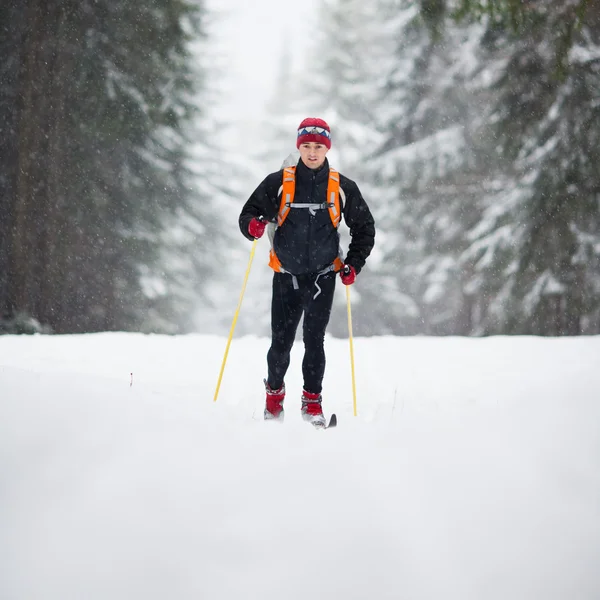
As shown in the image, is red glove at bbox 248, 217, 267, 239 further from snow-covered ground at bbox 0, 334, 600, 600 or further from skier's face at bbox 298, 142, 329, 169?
snow-covered ground at bbox 0, 334, 600, 600

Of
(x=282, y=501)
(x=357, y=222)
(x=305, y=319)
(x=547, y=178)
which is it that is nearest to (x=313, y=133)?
(x=357, y=222)

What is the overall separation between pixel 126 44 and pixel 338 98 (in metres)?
10.1

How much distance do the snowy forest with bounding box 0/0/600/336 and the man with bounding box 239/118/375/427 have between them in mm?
4364

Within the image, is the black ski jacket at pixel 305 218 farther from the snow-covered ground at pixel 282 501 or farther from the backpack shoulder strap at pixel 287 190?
the snow-covered ground at pixel 282 501

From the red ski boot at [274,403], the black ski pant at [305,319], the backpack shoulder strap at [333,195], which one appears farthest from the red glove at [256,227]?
the red ski boot at [274,403]

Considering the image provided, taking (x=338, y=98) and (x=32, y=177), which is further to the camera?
(x=338, y=98)

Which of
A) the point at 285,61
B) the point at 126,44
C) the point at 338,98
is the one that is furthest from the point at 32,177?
the point at 285,61

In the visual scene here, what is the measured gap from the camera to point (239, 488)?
2734mm

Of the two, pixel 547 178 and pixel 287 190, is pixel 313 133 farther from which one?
pixel 547 178

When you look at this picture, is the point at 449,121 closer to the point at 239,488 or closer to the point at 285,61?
the point at 239,488

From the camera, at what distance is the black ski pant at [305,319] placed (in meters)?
4.43

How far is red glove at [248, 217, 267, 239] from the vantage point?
14.0 feet

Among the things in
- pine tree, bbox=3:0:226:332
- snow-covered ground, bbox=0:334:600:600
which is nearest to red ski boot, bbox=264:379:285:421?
snow-covered ground, bbox=0:334:600:600

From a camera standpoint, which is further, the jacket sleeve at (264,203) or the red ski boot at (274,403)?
the red ski boot at (274,403)
